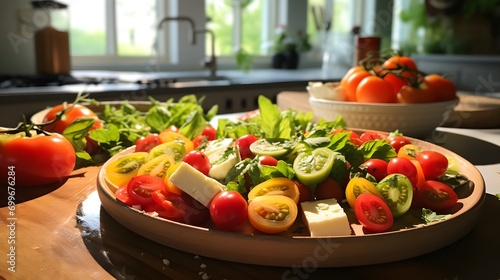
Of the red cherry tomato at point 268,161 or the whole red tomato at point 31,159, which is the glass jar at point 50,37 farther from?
the red cherry tomato at point 268,161

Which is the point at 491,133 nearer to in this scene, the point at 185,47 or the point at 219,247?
the point at 219,247

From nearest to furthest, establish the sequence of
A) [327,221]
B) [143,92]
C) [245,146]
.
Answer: [327,221] → [245,146] → [143,92]

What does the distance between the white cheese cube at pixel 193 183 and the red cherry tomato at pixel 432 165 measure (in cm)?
33

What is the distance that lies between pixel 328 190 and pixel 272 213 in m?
0.13

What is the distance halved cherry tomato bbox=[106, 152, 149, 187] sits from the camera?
76 centimetres

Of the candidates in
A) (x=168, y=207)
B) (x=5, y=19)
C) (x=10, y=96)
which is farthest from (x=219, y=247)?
(x=5, y=19)

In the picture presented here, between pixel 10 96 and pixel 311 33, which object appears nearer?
pixel 10 96

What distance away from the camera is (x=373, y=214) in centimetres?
61

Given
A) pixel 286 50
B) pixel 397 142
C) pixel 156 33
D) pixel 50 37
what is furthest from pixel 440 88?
pixel 286 50

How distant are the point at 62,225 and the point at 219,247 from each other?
0.24 metres

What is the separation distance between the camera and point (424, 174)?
2.52 ft

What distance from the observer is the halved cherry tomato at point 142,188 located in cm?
65

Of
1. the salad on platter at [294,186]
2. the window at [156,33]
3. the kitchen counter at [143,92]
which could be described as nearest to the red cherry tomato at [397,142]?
the salad on platter at [294,186]

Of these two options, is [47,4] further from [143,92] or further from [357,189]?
[357,189]
